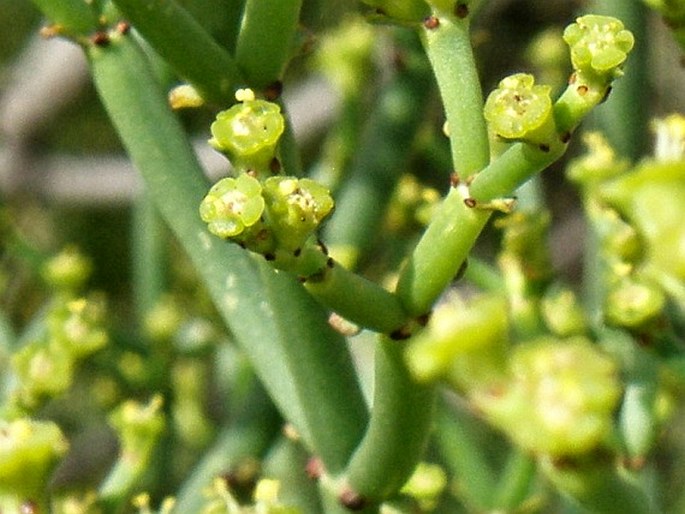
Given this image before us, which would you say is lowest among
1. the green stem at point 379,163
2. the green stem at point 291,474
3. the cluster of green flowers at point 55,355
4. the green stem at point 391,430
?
the green stem at point 291,474

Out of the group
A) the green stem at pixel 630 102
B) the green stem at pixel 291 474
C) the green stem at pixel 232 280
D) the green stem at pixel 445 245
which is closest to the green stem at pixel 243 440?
the green stem at pixel 291 474

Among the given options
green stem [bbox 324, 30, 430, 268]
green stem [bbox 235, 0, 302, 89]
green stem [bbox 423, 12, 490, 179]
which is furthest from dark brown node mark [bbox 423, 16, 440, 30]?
green stem [bbox 324, 30, 430, 268]

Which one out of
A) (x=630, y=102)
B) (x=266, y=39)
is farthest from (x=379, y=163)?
(x=266, y=39)

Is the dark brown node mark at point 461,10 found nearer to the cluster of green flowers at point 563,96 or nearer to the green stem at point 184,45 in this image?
the cluster of green flowers at point 563,96

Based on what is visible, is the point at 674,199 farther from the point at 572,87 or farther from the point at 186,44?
the point at 186,44

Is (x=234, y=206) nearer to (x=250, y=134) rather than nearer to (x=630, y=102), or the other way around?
(x=250, y=134)

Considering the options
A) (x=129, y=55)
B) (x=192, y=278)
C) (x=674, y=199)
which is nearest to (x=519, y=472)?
(x=129, y=55)

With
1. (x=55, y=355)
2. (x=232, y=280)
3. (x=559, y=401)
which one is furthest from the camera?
(x=55, y=355)
